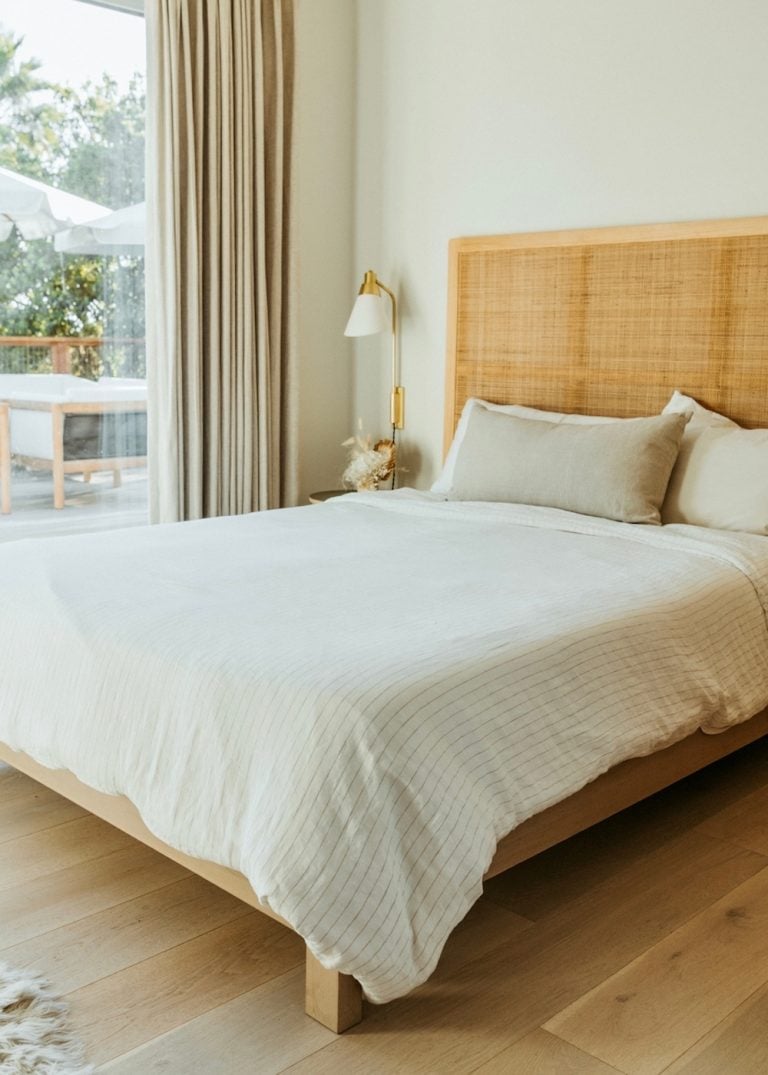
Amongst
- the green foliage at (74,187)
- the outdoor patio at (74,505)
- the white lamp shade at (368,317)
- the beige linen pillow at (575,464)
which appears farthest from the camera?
the white lamp shade at (368,317)

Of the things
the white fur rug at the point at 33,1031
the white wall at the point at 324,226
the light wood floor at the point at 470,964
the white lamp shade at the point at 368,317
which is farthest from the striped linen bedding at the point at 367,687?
the white wall at the point at 324,226

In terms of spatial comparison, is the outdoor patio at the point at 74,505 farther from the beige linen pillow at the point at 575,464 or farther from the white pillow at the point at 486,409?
the beige linen pillow at the point at 575,464

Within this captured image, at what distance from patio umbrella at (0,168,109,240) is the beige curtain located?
26cm

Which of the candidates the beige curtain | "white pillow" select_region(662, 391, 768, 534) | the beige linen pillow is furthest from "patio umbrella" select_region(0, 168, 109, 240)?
"white pillow" select_region(662, 391, 768, 534)

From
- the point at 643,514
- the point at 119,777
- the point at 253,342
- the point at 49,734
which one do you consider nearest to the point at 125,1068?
the point at 119,777

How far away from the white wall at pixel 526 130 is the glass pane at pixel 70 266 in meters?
1.01

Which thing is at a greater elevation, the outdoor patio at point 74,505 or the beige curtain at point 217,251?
the beige curtain at point 217,251

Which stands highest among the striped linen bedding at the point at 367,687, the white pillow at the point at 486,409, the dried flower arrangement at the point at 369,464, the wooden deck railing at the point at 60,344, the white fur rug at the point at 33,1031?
the wooden deck railing at the point at 60,344

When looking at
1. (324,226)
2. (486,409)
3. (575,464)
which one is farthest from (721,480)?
(324,226)

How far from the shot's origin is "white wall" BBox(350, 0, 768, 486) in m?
3.43

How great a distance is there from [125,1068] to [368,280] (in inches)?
125

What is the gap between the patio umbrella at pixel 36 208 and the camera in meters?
3.69

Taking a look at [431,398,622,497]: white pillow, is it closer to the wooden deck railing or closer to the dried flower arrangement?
the dried flower arrangement

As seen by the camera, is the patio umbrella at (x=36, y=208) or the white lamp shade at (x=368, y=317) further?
the white lamp shade at (x=368, y=317)
